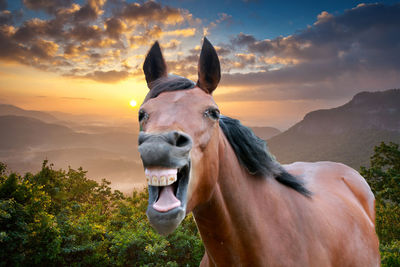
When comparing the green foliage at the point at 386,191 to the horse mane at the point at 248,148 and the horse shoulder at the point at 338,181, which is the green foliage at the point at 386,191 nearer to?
the horse shoulder at the point at 338,181

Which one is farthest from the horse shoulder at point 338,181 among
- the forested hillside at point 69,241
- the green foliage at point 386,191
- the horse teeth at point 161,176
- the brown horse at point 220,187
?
the green foliage at point 386,191

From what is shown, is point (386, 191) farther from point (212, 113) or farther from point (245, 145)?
point (212, 113)

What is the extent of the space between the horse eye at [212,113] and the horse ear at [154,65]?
0.61 m

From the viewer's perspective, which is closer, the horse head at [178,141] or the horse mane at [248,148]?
the horse head at [178,141]

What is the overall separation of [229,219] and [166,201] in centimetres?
70

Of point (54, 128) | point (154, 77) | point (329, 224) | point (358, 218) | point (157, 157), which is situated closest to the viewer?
point (157, 157)

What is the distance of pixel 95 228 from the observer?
19.2ft

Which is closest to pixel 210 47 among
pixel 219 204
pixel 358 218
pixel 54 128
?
pixel 219 204

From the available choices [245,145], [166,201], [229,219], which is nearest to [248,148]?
[245,145]

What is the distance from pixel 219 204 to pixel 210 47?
44.3 inches

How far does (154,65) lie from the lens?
213cm

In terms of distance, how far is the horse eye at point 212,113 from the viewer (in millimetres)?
1765

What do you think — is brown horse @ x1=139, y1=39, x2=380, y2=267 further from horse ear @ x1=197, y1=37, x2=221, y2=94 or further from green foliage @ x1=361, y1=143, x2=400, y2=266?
green foliage @ x1=361, y1=143, x2=400, y2=266

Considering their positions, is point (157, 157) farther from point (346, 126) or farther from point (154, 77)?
point (346, 126)
